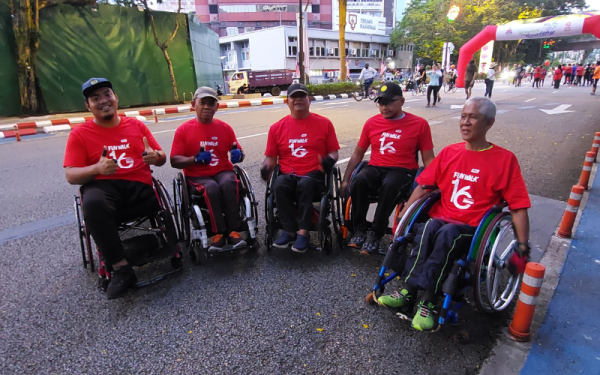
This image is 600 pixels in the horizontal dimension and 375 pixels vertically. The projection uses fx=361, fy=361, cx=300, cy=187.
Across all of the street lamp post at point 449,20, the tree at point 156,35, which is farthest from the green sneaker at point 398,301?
the street lamp post at point 449,20

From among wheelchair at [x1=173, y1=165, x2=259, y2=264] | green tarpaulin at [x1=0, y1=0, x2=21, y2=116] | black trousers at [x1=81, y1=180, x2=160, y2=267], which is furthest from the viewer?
green tarpaulin at [x1=0, y1=0, x2=21, y2=116]

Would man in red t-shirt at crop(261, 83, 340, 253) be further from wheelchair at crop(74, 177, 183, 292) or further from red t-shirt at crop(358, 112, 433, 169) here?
wheelchair at crop(74, 177, 183, 292)

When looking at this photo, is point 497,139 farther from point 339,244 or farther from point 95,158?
point 95,158

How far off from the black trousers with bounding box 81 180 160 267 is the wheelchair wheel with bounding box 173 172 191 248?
0.80 feet

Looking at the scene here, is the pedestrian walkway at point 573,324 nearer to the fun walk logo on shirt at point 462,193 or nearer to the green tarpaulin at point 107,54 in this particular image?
the fun walk logo on shirt at point 462,193

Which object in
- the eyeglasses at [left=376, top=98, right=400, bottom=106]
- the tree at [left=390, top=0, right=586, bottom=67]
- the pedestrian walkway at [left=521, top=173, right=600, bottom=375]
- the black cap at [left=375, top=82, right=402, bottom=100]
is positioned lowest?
the pedestrian walkway at [left=521, top=173, right=600, bottom=375]

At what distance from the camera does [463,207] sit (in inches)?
95.5

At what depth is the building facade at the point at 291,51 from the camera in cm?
4225

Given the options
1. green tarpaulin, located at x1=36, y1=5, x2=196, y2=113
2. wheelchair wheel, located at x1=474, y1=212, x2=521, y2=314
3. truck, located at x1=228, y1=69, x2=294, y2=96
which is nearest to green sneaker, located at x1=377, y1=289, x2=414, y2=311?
wheelchair wheel, located at x1=474, y1=212, x2=521, y2=314

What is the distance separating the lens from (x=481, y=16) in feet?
137

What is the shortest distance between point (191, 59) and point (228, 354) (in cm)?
1883

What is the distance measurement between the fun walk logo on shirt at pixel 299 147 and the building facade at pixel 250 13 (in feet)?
203

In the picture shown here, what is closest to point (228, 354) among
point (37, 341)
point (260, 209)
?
point (37, 341)

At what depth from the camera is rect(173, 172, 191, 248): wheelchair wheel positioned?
3.10m
